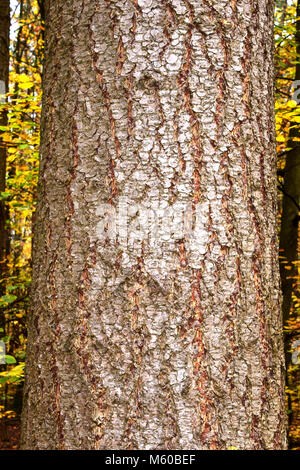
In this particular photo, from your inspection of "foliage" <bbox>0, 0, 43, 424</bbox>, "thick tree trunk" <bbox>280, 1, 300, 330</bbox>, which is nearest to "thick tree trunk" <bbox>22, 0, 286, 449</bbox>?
"foliage" <bbox>0, 0, 43, 424</bbox>

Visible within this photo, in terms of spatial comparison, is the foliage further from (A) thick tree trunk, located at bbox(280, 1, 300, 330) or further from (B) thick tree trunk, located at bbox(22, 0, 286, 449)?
(A) thick tree trunk, located at bbox(280, 1, 300, 330)

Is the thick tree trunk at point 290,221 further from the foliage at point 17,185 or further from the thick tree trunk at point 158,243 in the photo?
the thick tree trunk at point 158,243

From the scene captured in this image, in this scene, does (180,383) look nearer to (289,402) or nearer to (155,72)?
(155,72)

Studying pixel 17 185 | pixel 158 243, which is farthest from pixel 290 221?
pixel 158 243

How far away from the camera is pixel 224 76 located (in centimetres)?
123

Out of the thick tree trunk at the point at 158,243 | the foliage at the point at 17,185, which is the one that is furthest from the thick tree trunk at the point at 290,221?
the thick tree trunk at the point at 158,243

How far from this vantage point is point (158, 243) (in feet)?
3.82

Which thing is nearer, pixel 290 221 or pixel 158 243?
pixel 158 243

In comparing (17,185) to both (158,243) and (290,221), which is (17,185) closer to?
(290,221)

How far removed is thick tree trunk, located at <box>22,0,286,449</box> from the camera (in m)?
1.15

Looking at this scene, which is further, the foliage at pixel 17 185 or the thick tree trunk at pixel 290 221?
the thick tree trunk at pixel 290 221

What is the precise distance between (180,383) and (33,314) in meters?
0.49

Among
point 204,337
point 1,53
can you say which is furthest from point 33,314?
point 1,53

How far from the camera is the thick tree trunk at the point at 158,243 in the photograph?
1.15 metres
